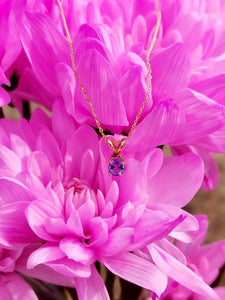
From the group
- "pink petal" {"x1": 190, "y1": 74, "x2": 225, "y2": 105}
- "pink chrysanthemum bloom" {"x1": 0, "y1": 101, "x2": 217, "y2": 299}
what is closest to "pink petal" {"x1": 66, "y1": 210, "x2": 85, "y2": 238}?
"pink chrysanthemum bloom" {"x1": 0, "y1": 101, "x2": 217, "y2": 299}

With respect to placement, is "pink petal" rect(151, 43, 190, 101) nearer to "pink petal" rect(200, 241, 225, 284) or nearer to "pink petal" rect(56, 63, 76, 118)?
"pink petal" rect(56, 63, 76, 118)

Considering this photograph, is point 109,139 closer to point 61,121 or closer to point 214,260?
point 61,121

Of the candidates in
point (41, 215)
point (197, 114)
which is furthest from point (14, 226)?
point (197, 114)

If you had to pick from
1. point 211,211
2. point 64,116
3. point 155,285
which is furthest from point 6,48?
point 211,211

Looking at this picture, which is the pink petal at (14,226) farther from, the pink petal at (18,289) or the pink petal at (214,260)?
the pink petal at (214,260)

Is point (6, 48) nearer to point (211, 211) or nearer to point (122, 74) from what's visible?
point (122, 74)

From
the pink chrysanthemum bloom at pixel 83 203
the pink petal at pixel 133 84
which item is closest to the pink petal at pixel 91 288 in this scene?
the pink chrysanthemum bloom at pixel 83 203
